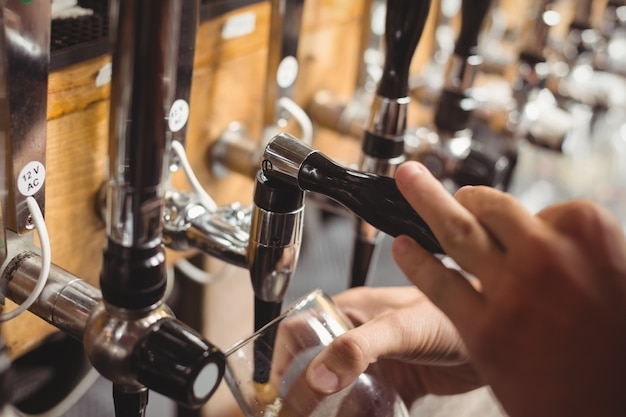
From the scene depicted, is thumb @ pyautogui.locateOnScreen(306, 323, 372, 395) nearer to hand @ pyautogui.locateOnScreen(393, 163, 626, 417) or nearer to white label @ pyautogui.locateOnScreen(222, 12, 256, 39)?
hand @ pyautogui.locateOnScreen(393, 163, 626, 417)

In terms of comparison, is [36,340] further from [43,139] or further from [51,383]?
[51,383]

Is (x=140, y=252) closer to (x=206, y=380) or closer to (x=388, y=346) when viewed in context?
(x=206, y=380)

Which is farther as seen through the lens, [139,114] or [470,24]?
[470,24]

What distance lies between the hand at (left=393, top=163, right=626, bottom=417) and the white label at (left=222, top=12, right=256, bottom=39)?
0.36m

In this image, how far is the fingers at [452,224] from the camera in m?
0.32

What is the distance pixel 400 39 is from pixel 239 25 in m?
0.16

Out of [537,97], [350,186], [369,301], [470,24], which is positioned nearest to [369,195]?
[350,186]

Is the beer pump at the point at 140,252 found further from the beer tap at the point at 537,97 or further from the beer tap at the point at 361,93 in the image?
the beer tap at the point at 537,97

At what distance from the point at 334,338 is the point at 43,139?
0.73 ft

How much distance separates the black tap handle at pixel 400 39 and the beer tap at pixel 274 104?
0.11 meters

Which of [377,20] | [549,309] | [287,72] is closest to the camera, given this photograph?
[549,309]

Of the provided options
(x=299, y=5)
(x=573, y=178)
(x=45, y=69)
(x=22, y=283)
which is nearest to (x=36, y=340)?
(x=22, y=283)

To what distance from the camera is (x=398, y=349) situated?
479 mm

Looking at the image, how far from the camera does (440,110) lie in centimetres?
75
